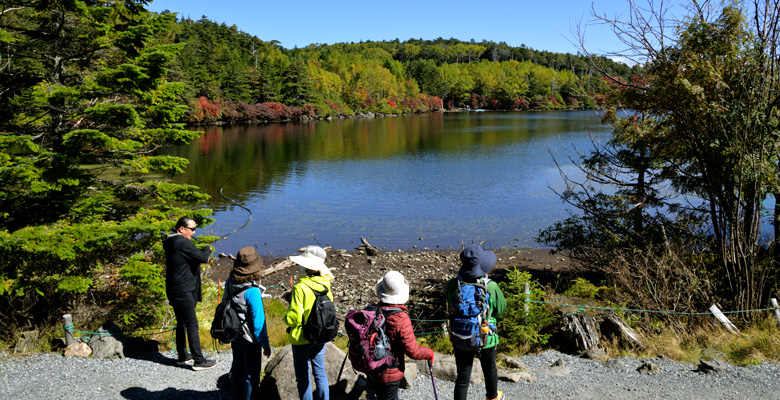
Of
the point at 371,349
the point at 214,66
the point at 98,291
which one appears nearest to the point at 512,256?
the point at 98,291

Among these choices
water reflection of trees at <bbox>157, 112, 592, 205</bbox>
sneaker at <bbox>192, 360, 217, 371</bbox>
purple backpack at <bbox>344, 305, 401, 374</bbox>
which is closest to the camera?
purple backpack at <bbox>344, 305, 401, 374</bbox>

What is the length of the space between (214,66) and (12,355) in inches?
3284

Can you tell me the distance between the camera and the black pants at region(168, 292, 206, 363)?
5.43 meters

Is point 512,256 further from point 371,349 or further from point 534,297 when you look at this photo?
point 371,349

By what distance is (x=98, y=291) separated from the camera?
7.38 metres

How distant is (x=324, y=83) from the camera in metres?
111

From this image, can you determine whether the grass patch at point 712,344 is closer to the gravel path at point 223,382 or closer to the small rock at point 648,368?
the gravel path at point 223,382

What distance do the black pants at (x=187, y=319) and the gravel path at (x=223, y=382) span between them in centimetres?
28

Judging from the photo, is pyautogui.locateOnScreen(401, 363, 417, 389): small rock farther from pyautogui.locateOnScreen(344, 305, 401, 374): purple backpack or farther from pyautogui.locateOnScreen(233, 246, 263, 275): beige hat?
pyautogui.locateOnScreen(233, 246, 263, 275): beige hat

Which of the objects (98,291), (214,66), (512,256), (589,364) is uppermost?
(214,66)

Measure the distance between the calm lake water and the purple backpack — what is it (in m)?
9.13

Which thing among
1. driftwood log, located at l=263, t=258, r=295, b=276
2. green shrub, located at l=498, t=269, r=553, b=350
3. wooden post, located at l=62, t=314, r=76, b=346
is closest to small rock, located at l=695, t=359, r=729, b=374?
green shrub, located at l=498, t=269, r=553, b=350

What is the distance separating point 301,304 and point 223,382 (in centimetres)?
204

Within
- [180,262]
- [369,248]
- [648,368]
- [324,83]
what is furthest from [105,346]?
[324,83]
